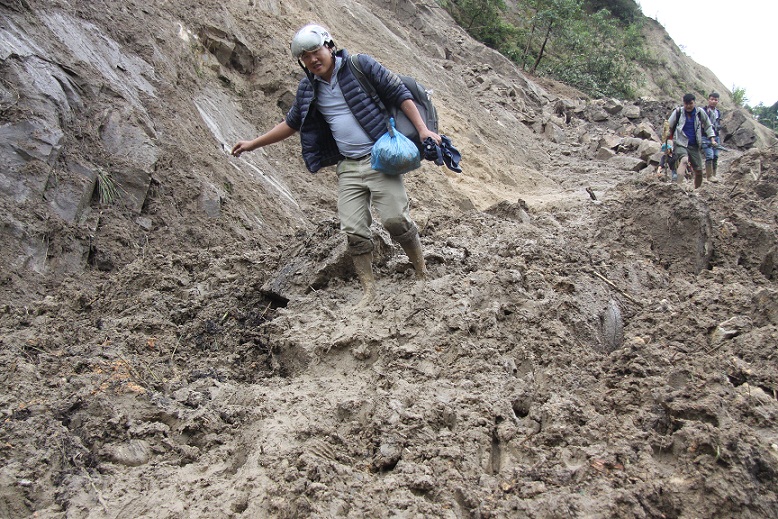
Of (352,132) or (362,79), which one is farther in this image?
(352,132)

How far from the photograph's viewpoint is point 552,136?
13.6 metres

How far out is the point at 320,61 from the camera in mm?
3357

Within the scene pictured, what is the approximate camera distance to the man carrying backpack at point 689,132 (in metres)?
8.01

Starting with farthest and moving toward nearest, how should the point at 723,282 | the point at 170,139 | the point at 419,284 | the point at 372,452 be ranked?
1. the point at 170,139
2. the point at 723,282
3. the point at 419,284
4. the point at 372,452

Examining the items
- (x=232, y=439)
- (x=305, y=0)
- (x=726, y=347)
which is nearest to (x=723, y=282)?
(x=726, y=347)

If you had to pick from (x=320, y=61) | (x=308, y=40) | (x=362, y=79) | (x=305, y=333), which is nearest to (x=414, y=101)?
(x=362, y=79)

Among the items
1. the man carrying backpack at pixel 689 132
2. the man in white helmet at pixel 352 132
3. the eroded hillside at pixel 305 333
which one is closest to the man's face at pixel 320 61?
the man in white helmet at pixel 352 132

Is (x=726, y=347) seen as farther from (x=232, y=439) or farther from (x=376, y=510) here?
(x=232, y=439)

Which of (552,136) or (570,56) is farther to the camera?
(570,56)

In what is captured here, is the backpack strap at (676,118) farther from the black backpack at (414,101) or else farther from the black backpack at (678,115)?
the black backpack at (414,101)

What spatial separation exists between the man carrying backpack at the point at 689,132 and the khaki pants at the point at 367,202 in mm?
5893

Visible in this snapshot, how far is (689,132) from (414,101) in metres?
6.11

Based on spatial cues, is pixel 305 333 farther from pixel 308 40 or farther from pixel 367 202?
pixel 308 40

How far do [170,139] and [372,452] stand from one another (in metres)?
3.90
